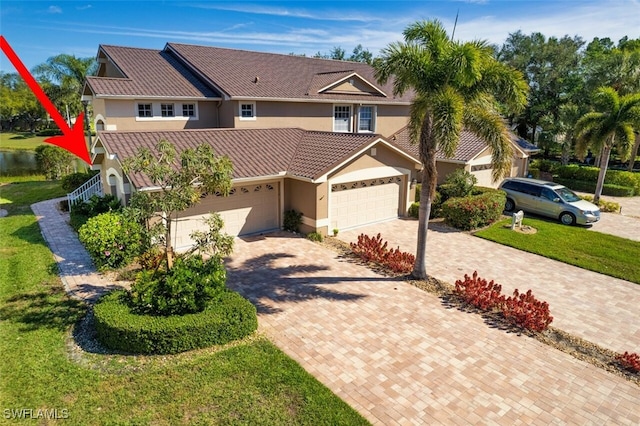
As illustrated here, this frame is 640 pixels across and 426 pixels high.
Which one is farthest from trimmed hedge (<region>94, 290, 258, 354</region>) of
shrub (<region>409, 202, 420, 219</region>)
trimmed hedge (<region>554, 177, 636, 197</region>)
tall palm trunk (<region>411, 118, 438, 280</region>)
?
trimmed hedge (<region>554, 177, 636, 197</region>)

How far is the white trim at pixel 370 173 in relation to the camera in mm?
17078

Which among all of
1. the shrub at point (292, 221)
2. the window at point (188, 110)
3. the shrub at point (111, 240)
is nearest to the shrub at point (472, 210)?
the shrub at point (292, 221)

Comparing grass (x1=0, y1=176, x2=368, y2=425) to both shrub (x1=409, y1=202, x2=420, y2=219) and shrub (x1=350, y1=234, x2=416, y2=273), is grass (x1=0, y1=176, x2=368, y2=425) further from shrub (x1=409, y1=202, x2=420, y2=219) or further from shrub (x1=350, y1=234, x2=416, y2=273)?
shrub (x1=409, y1=202, x2=420, y2=219)

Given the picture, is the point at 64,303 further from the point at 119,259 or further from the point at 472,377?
the point at 472,377

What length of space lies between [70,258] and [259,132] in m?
9.59

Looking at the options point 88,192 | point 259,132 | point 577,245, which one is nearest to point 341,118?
point 259,132

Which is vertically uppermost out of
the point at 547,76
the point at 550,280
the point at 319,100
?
the point at 547,76

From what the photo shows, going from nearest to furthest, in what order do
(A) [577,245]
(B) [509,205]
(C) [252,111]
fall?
(A) [577,245]
(B) [509,205]
(C) [252,111]

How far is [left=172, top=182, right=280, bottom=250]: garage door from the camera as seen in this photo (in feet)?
50.0

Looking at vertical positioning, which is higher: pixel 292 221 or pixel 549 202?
pixel 549 202

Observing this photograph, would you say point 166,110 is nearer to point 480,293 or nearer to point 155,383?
point 155,383

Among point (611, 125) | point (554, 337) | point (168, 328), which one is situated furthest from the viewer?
point (611, 125)

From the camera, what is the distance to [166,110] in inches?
825

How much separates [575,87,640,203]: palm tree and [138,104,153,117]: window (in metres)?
23.1
